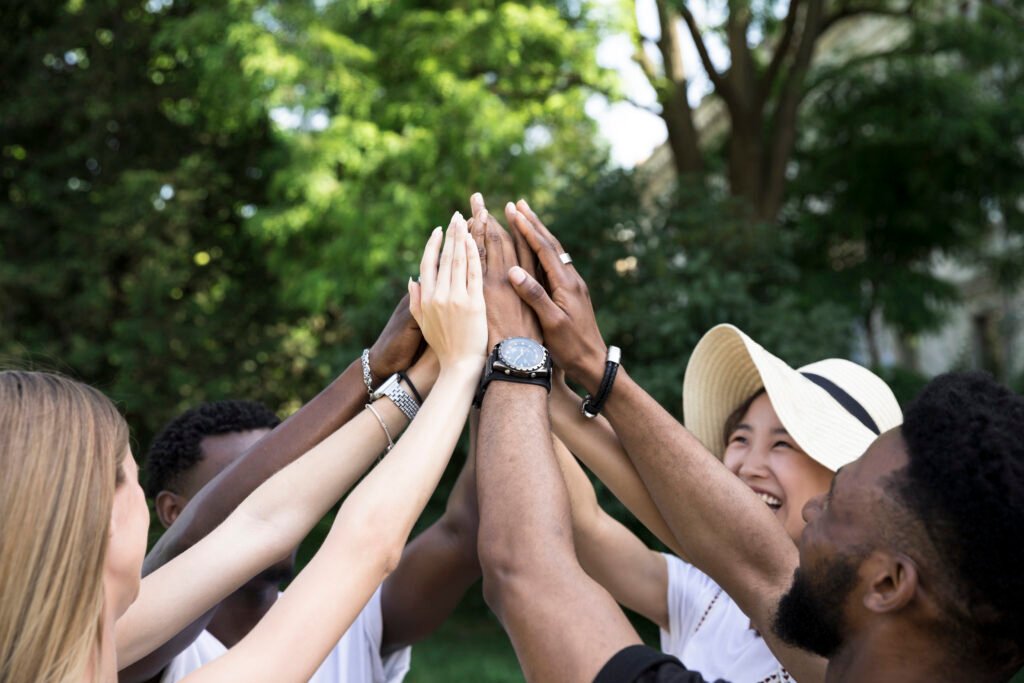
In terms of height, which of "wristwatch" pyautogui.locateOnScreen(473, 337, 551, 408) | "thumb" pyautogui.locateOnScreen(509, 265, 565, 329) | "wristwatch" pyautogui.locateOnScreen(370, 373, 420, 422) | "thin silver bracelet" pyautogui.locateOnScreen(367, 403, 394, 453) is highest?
"thumb" pyautogui.locateOnScreen(509, 265, 565, 329)

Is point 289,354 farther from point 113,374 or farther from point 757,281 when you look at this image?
point 757,281

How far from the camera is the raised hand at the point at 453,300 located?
2.58 meters

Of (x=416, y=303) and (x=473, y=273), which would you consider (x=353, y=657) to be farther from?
(x=473, y=273)

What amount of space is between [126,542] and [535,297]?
42.5 inches

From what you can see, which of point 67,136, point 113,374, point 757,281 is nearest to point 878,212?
point 757,281

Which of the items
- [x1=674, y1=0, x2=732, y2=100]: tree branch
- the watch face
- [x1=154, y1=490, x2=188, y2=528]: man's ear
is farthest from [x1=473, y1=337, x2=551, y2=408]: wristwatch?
[x1=674, y1=0, x2=732, y2=100]: tree branch

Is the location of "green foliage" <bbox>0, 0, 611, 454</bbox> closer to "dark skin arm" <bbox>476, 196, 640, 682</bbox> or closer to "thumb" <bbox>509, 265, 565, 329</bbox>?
"thumb" <bbox>509, 265, 565, 329</bbox>

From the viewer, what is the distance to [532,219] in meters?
2.77

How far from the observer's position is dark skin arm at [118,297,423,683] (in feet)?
9.07

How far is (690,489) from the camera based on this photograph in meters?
2.51

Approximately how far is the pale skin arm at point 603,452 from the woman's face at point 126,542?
1.11m

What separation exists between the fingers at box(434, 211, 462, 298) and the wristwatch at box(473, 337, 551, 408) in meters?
0.22

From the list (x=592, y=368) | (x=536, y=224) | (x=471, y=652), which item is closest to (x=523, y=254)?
(x=536, y=224)

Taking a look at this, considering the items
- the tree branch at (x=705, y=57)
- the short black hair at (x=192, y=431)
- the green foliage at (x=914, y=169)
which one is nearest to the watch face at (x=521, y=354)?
the short black hair at (x=192, y=431)
